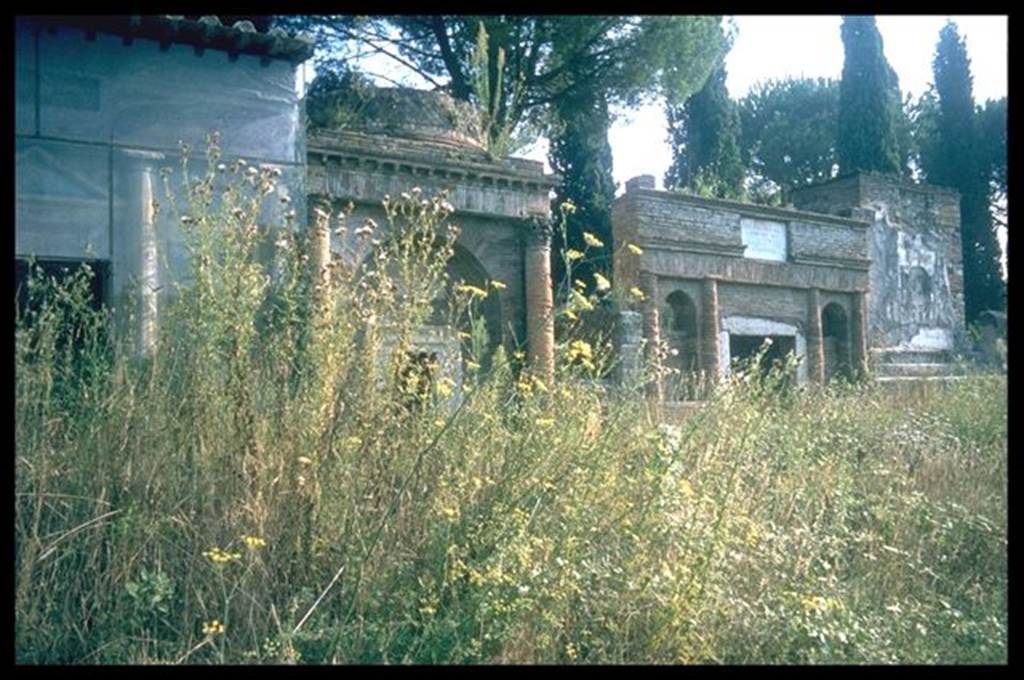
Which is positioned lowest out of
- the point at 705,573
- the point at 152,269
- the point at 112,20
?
the point at 705,573

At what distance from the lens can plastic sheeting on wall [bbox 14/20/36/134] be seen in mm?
6367

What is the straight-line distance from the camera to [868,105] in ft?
70.1

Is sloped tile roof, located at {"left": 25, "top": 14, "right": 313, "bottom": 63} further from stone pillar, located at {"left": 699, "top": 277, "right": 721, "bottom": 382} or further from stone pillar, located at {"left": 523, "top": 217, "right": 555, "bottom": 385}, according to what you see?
stone pillar, located at {"left": 699, "top": 277, "right": 721, "bottom": 382}

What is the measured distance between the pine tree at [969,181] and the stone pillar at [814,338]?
3.08 meters

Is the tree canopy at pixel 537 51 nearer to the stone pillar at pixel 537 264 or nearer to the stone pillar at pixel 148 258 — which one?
the stone pillar at pixel 537 264

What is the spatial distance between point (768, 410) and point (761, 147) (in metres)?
24.4

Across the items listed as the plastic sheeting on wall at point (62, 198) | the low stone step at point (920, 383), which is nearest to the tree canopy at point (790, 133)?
the low stone step at point (920, 383)

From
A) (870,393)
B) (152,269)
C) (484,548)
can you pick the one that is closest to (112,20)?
(152,269)

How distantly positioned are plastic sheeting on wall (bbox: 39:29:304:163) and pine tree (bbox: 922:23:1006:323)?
43.4 feet

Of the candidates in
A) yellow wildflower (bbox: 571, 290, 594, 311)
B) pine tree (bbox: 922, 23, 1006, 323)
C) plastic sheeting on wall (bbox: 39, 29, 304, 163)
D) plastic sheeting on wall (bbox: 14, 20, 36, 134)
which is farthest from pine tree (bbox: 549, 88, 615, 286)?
yellow wildflower (bbox: 571, 290, 594, 311)

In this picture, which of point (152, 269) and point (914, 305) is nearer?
point (152, 269)
